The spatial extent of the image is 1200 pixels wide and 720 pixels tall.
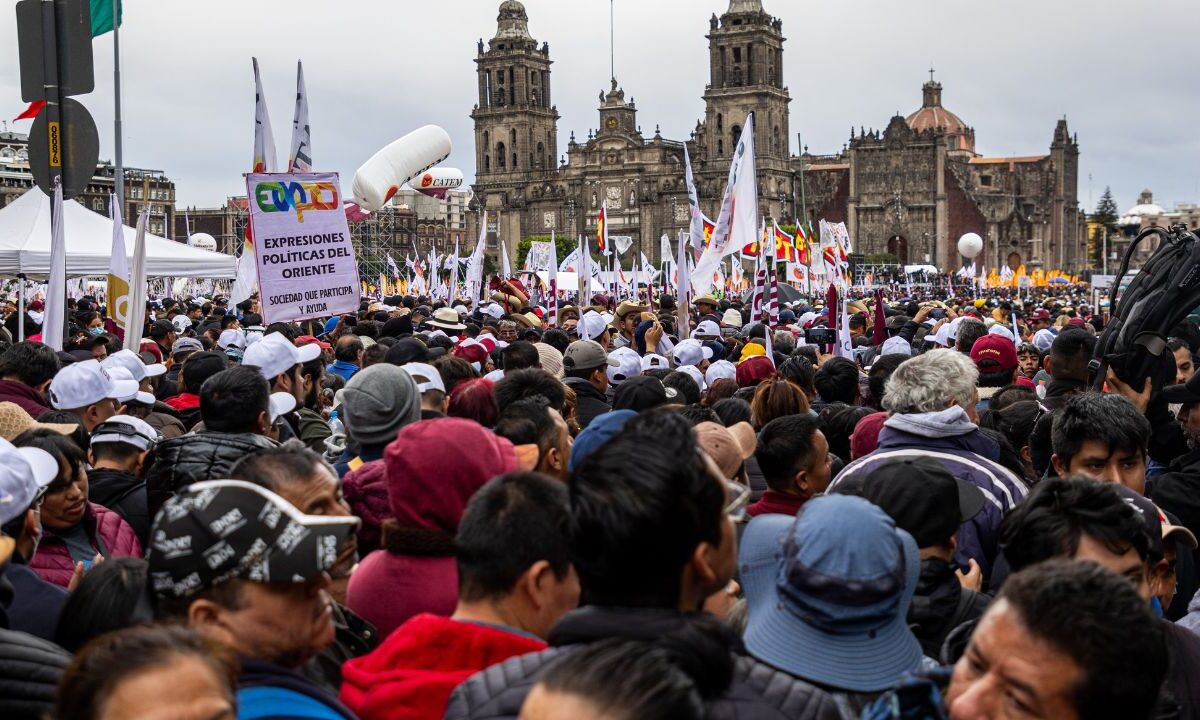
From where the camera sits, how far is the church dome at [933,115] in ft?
395

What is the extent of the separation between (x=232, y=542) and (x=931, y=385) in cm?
326

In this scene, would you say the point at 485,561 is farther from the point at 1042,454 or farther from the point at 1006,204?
the point at 1006,204

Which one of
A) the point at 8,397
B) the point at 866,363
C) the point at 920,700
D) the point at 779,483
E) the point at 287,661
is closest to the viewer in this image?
the point at 920,700

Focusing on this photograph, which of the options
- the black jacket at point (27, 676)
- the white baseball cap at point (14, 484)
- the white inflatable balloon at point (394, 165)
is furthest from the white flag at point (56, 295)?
the black jacket at point (27, 676)

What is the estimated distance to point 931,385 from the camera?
5285 mm

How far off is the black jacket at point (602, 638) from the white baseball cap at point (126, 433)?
3.55 meters

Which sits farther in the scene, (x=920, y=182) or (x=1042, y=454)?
(x=920, y=182)

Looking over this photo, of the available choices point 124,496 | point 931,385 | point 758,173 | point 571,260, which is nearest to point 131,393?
point 124,496

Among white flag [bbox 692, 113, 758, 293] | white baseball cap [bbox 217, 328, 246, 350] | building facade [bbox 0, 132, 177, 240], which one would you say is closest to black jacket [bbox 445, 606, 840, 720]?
white baseball cap [bbox 217, 328, 246, 350]

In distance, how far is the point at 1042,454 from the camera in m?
5.90

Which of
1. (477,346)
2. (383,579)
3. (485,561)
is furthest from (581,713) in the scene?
(477,346)

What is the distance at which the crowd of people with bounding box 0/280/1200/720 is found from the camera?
2406 millimetres

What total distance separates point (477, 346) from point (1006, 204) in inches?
3971

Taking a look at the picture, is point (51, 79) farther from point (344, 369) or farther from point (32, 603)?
point (32, 603)
